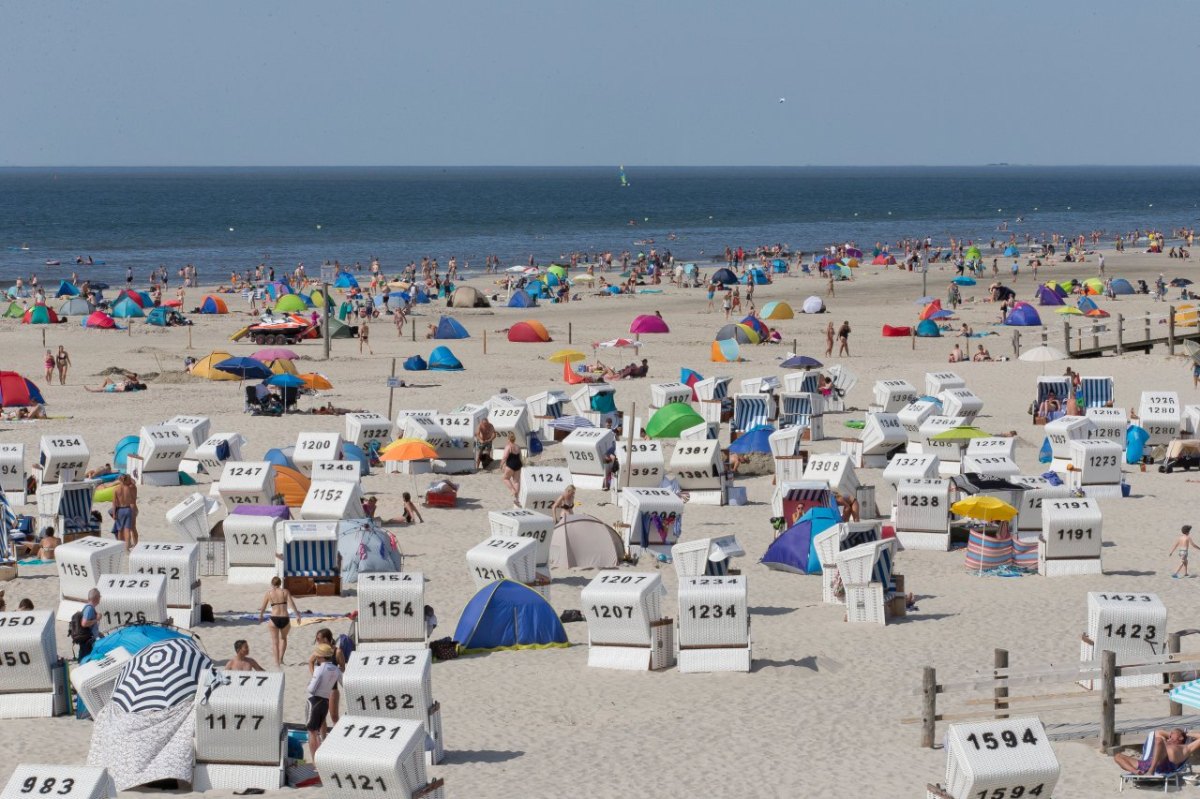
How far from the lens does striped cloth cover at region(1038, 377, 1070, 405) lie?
3334cm

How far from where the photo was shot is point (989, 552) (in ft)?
71.8

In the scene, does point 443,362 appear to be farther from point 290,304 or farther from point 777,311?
point 777,311

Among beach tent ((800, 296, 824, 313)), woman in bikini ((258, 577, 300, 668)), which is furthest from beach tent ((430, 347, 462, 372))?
woman in bikini ((258, 577, 300, 668))

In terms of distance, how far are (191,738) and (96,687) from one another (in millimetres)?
1887

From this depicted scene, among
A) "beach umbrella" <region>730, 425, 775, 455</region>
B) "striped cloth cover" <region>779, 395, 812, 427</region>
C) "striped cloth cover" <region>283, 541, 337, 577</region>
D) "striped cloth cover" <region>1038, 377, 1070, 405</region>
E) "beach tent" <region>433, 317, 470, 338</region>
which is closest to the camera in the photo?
"striped cloth cover" <region>283, 541, 337, 577</region>

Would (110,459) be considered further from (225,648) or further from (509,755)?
(509,755)

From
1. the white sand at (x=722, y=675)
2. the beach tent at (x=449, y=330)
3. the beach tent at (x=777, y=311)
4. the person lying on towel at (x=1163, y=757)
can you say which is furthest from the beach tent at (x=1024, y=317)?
the person lying on towel at (x=1163, y=757)

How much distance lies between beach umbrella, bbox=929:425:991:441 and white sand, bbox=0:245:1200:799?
4.48ft

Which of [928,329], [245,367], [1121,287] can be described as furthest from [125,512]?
[1121,287]

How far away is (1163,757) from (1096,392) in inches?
820

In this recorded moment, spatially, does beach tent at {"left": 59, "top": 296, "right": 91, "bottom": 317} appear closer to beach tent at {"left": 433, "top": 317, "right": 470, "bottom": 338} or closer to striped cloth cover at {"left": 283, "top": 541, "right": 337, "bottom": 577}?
beach tent at {"left": 433, "top": 317, "right": 470, "bottom": 338}

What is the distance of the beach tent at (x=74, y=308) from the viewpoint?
2205 inches

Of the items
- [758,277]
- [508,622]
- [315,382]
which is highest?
[315,382]

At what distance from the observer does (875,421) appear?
96.8 ft
